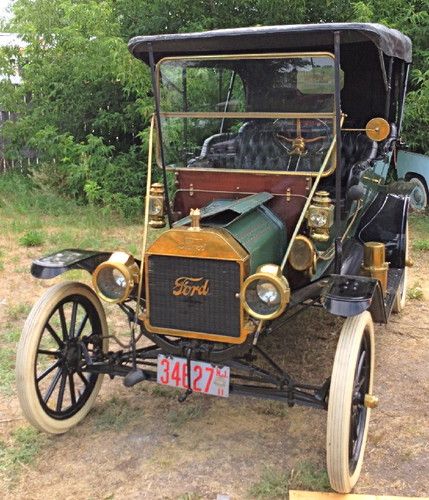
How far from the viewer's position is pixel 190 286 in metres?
2.91

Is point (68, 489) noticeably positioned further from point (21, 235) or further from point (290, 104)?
point (21, 235)

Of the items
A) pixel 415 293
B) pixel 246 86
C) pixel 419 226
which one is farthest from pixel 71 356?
pixel 419 226

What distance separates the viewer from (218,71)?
3.78m

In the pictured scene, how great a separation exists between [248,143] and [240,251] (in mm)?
1123

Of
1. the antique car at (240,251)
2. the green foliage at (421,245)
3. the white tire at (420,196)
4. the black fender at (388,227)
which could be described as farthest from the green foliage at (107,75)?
the antique car at (240,251)

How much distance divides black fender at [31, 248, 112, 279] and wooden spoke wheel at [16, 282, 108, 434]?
10cm

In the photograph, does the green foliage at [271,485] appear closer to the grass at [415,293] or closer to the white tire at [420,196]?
the grass at [415,293]

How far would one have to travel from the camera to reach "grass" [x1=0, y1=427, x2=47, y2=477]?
9.66 ft


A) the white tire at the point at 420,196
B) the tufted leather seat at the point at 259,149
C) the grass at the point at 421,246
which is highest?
the tufted leather seat at the point at 259,149

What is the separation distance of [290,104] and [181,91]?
695 millimetres

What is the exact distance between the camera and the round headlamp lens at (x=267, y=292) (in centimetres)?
277

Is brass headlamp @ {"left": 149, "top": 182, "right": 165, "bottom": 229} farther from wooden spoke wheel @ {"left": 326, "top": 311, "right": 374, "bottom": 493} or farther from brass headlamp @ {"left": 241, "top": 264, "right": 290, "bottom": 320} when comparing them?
wooden spoke wheel @ {"left": 326, "top": 311, "right": 374, "bottom": 493}

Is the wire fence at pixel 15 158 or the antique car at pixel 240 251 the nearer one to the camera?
the antique car at pixel 240 251

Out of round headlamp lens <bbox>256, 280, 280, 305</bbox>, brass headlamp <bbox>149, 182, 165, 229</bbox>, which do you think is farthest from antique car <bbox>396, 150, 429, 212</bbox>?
round headlamp lens <bbox>256, 280, 280, 305</bbox>
